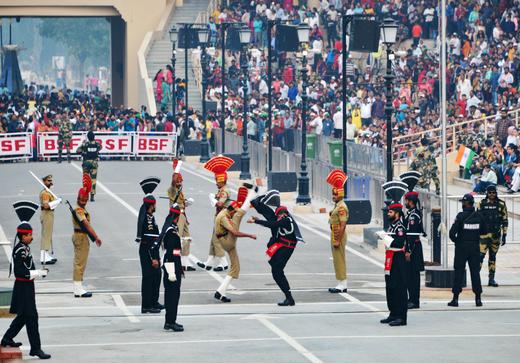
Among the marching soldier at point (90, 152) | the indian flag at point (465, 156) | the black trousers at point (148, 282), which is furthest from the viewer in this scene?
the indian flag at point (465, 156)

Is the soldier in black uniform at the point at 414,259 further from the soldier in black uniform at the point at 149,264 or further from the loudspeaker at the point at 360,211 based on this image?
the loudspeaker at the point at 360,211

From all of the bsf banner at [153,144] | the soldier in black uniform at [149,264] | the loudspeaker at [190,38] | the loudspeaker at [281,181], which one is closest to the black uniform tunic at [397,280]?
the soldier in black uniform at [149,264]

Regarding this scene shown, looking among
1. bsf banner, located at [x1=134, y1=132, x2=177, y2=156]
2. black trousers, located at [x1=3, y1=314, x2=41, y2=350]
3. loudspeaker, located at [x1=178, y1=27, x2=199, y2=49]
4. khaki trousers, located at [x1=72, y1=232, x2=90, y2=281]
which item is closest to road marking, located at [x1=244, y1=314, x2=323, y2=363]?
black trousers, located at [x1=3, y1=314, x2=41, y2=350]

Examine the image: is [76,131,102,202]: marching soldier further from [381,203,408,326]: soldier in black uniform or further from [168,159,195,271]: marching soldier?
[381,203,408,326]: soldier in black uniform

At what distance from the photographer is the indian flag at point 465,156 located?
4431 centimetres

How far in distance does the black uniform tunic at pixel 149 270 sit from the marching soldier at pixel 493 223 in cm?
611

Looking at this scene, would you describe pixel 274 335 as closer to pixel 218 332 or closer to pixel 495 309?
pixel 218 332

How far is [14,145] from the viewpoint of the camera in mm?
56938

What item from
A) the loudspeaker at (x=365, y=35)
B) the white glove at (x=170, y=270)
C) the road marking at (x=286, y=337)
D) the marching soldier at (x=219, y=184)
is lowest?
the road marking at (x=286, y=337)

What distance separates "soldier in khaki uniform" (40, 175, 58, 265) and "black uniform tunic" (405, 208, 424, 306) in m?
8.30

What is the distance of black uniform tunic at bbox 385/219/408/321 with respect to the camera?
2247 centimetres

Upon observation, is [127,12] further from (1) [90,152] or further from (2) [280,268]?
(2) [280,268]

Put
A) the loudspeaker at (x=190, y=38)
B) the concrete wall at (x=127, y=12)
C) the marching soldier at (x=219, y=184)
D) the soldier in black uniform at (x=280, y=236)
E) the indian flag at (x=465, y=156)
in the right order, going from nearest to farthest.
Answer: the soldier in black uniform at (x=280, y=236)
the marching soldier at (x=219, y=184)
the indian flag at (x=465, y=156)
the loudspeaker at (x=190, y=38)
the concrete wall at (x=127, y=12)

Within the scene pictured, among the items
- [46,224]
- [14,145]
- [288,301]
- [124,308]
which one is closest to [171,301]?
[124,308]
